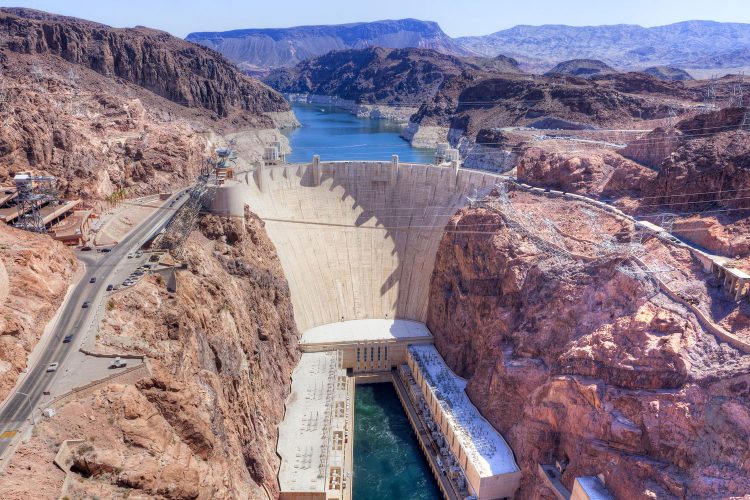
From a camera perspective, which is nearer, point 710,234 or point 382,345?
point 710,234

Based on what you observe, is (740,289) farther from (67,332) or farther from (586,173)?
(67,332)

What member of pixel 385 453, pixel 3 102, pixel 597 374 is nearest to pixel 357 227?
pixel 385 453

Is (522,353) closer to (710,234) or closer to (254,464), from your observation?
(710,234)

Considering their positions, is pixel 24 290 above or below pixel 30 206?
below

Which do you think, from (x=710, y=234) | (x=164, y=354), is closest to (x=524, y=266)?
(x=710, y=234)

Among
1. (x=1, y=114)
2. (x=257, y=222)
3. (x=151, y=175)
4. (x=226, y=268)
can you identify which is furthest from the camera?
(x=151, y=175)

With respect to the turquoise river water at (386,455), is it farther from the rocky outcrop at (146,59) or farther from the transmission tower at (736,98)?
the rocky outcrop at (146,59)

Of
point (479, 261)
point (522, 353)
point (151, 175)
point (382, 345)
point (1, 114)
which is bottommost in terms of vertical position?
point (382, 345)

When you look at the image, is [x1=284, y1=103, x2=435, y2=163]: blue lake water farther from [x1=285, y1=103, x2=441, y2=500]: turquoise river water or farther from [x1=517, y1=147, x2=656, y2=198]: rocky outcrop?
[x1=285, y1=103, x2=441, y2=500]: turquoise river water

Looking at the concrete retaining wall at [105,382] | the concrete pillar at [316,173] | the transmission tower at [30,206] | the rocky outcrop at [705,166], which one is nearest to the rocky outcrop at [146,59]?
the concrete pillar at [316,173]
